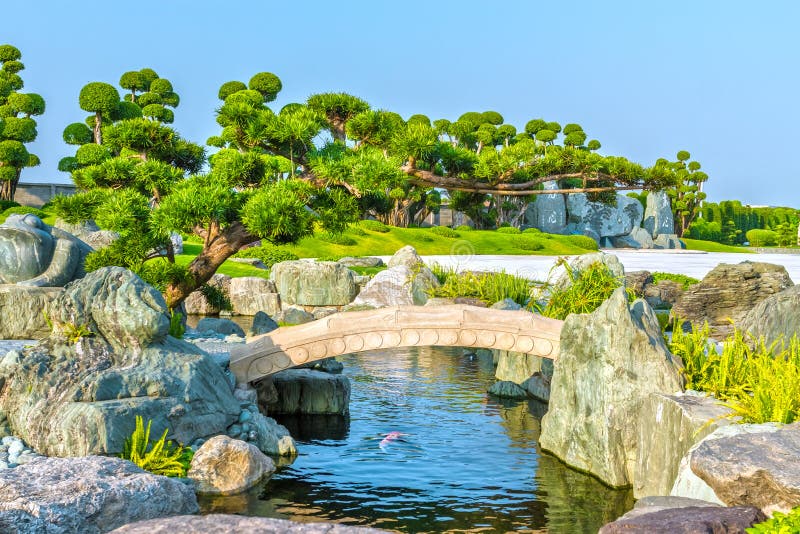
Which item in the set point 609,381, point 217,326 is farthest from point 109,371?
point 217,326

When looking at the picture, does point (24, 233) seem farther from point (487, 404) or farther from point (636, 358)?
point (636, 358)

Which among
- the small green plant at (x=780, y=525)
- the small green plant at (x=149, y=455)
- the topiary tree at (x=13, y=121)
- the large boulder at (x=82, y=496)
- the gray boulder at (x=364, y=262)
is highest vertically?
the topiary tree at (x=13, y=121)

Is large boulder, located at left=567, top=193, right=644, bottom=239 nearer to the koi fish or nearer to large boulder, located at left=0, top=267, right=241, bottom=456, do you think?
the koi fish

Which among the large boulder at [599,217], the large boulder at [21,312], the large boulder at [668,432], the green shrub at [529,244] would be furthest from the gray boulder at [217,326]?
the large boulder at [599,217]

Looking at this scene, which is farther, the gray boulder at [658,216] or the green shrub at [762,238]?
the green shrub at [762,238]

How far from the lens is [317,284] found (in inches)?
1198

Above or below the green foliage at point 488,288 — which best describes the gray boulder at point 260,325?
below

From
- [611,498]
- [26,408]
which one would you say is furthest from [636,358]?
[26,408]

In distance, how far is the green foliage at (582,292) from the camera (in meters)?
18.8

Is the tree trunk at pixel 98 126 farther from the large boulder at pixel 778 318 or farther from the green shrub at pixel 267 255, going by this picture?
the large boulder at pixel 778 318

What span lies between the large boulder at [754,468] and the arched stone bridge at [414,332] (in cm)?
556

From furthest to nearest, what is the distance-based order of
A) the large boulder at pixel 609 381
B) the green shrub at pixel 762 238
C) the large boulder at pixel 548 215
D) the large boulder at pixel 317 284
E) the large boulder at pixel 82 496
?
1. the green shrub at pixel 762 238
2. the large boulder at pixel 548 215
3. the large boulder at pixel 317 284
4. the large boulder at pixel 609 381
5. the large boulder at pixel 82 496

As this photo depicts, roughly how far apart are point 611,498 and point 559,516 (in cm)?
105

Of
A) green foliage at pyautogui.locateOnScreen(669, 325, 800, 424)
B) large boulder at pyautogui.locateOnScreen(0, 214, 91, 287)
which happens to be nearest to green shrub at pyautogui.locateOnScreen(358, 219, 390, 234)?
large boulder at pyautogui.locateOnScreen(0, 214, 91, 287)
